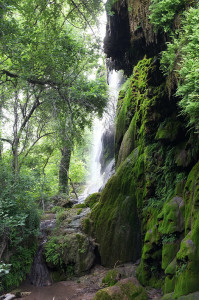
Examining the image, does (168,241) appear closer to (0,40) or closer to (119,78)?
(0,40)

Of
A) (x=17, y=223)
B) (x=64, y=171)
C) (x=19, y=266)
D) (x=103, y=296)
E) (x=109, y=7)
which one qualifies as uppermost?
(x=109, y=7)

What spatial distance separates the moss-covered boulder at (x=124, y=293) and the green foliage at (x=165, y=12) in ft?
20.4

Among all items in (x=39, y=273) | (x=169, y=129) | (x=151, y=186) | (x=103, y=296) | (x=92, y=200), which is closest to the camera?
(x=103, y=296)

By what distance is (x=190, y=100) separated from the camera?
4.05 metres

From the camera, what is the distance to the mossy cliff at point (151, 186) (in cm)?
488

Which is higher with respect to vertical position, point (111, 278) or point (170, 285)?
point (170, 285)

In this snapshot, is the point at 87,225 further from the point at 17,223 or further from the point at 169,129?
the point at 169,129

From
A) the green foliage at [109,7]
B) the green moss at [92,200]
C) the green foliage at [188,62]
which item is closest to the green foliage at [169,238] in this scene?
the green foliage at [188,62]

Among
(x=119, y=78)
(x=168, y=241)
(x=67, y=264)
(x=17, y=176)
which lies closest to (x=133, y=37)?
(x=168, y=241)

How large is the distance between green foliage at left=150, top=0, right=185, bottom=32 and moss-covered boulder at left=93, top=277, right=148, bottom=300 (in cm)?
622

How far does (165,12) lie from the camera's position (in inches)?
208

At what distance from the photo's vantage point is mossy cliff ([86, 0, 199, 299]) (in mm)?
4879

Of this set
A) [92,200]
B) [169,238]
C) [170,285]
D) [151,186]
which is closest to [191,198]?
[169,238]

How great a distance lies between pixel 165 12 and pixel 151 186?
467 centimetres
